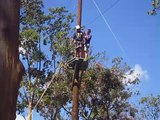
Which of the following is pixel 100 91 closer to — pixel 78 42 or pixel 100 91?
pixel 100 91

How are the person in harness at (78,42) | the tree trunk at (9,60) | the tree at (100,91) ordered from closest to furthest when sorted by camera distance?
the tree trunk at (9,60), the person in harness at (78,42), the tree at (100,91)

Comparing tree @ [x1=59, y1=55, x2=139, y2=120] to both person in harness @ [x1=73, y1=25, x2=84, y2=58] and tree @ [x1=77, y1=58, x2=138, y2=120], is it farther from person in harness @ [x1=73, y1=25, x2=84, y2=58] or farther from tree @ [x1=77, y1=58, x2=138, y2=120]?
person in harness @ [x1=73, y1=25, x2=84, y2=58]

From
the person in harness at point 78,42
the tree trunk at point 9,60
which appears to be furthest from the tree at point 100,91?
the tree trunk at point 9,60

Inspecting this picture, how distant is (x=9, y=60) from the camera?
260 cm

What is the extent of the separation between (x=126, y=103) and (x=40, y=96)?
7701 millimetres

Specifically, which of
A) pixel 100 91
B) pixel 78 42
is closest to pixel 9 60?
pixel 78 42

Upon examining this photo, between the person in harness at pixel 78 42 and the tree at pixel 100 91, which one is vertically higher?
the tree at pixel 100 91

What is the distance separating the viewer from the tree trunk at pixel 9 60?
2496mm

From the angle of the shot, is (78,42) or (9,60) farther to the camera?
(78,42)

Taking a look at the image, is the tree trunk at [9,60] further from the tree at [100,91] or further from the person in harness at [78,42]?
the tree at [100,91]

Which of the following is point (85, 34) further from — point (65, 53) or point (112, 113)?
point (112, 113)

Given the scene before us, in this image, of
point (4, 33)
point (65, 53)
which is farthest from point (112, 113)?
point (4, 33)

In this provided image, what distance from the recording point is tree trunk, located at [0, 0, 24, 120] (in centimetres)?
250

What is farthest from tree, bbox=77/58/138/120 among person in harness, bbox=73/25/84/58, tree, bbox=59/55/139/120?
person in harness, bbox=73/25/84/58
